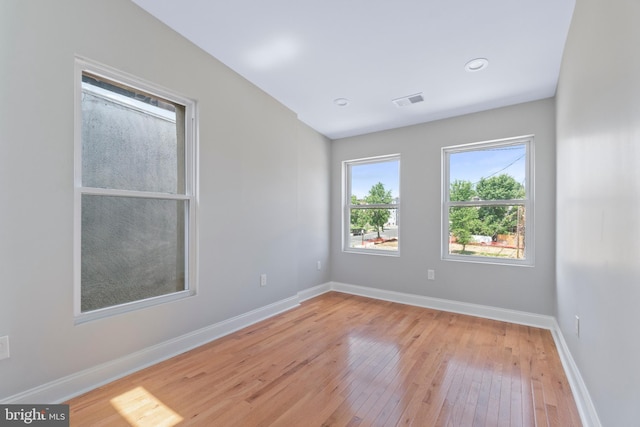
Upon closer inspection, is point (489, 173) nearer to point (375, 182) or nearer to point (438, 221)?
point (438, 221)

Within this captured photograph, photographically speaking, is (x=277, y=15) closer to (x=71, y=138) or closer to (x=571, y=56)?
(x=71, y=138)

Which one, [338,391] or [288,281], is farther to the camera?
[288,281]

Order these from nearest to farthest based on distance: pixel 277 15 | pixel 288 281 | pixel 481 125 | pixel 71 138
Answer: pixel 71 138, pixel 277 15, pixel 481 125, pixel 288 281

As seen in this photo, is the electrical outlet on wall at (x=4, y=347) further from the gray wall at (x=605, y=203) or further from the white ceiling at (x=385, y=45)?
the gray wall at (x=605, y=203)

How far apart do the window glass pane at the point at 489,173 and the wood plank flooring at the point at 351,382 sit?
4.77ft

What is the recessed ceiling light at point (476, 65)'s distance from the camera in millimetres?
2458

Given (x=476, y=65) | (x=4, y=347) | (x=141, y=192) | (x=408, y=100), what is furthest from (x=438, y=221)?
(x=4, y=347)

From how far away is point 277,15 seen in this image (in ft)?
7.01

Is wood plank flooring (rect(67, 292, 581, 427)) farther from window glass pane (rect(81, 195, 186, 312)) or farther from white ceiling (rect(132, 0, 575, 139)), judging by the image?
white ceiling (rect(132, 0, 575, 139))

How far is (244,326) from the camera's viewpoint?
118 inches

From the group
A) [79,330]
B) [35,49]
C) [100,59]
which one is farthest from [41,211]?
[100,59]

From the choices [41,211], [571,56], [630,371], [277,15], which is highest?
[277,15]

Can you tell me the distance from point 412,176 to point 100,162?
10.7ft

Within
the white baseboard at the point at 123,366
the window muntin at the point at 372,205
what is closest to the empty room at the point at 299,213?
the white baseboard at the point at 123,366
